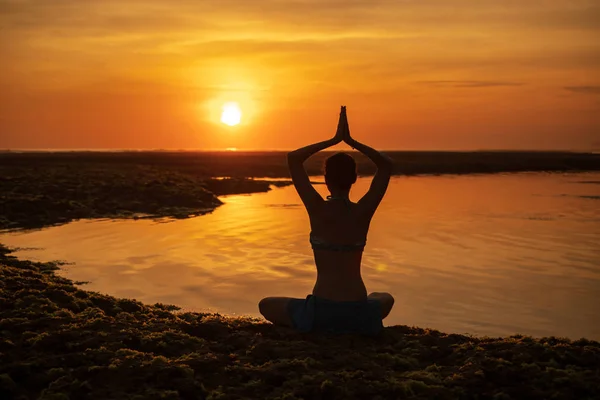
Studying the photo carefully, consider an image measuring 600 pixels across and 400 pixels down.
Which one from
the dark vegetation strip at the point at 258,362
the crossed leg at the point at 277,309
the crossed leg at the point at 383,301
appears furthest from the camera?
the crossed leg at the point at 277,309

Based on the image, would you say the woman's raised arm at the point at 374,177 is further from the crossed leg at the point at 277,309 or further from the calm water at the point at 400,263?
the calm water at the point at 400,263

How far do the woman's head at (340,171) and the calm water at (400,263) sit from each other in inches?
168

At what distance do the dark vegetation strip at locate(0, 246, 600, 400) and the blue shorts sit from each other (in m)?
0.16

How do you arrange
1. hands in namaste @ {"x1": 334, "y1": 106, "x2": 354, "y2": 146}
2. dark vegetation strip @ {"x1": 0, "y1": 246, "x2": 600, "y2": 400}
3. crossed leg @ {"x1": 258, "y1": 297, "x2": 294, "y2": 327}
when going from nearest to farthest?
dark vegetation strip @ {"x1": 0, "y1": 246, "x2": 600, "y2": 400} → hands in namaste @ {"x1": 334, "y1": 106, "x2": 354, "y2": 146} → crossed leg @ {"x1": 258, "y1": 297, "x2": 294, "y2": 327}

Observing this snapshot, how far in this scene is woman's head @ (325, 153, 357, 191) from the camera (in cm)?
791

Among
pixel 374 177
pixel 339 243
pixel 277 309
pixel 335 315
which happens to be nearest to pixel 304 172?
pixel 374 177

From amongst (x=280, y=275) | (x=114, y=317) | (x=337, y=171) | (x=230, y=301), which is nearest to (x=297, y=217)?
(x=280, y=275)

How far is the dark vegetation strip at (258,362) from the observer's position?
6844mm

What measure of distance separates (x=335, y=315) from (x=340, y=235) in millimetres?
1146

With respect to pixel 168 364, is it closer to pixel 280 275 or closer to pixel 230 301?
pixel 230 301

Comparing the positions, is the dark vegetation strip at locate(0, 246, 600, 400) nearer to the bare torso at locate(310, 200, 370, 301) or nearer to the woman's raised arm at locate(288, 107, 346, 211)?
the bare torso at locate(310, 200, 370, 301)

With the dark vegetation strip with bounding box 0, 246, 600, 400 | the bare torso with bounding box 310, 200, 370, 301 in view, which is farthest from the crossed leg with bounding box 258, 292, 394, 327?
the bare torso with bounding box 310, 200, 370, 301

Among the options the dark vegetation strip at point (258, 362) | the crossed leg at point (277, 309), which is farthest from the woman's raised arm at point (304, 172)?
the dark vegetation strip at point (258, 362)

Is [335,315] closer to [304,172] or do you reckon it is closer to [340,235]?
[340,235]
